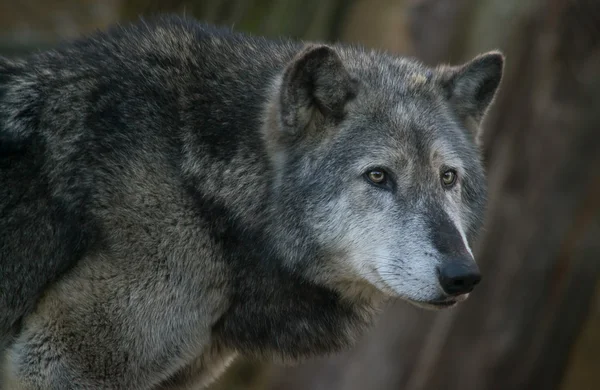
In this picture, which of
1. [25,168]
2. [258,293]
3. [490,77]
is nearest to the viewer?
[25,168]

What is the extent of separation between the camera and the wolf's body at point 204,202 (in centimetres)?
533

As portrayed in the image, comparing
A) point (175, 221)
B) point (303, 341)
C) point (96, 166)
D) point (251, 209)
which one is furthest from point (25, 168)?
point (303, 341)

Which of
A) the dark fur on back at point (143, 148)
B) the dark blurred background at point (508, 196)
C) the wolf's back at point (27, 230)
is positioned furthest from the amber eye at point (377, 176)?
the dark blurred background at point (508, 196)

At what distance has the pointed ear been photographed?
17.8ft

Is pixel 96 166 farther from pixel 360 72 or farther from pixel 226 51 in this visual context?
pixel 360 72

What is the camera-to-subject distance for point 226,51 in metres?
5.96

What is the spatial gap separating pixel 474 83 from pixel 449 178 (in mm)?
817

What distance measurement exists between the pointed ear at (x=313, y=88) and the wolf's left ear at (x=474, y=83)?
30.7 inches

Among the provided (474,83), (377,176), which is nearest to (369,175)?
(377,176)

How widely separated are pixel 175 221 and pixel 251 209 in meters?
0.47

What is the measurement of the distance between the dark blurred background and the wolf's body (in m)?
4.84

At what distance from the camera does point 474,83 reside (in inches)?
243

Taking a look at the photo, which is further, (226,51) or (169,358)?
(226,51)

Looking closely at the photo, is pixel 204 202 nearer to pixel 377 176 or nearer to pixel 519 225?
pixel 377 176
